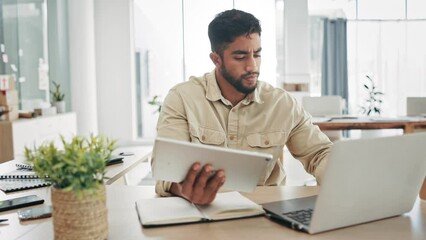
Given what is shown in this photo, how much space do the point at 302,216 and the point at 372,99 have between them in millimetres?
5807

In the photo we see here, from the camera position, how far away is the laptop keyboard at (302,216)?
1.10 metres

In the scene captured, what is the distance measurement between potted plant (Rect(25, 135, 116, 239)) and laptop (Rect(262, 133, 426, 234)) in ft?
1.53

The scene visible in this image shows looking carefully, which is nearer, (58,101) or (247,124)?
(247,124)

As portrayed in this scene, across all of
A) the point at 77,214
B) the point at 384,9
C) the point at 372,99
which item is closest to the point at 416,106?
the point at 372,99

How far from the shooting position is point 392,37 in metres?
6.75

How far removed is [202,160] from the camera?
43.1 inches

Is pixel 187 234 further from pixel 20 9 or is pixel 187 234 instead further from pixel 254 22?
pixel 20 9

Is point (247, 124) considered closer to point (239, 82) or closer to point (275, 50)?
point (239, 82)

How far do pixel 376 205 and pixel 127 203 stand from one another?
702mm

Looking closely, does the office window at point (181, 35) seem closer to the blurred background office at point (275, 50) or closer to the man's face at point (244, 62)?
the blurred background office at point (275, 50)

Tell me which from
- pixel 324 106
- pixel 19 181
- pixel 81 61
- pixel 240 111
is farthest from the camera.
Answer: pixel 81 61

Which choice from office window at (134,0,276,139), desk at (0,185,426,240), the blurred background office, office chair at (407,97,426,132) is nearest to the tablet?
desk at (0,185,426,240)

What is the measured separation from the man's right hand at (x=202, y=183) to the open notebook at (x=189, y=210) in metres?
0.03

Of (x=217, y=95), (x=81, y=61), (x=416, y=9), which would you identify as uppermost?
(x=416, y=9)
